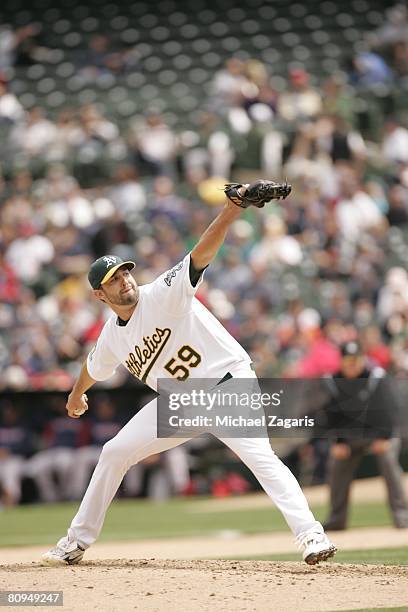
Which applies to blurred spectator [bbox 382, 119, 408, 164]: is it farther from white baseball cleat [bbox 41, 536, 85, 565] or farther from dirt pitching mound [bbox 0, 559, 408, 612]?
white baseball cleat [bbox 41, 536, 85, 565]

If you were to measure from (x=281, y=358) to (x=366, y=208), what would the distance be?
2.65 metres

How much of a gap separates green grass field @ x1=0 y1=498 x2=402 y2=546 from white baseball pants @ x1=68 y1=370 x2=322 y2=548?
3446mm

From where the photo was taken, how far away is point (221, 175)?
16531mm

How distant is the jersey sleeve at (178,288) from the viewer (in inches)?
252

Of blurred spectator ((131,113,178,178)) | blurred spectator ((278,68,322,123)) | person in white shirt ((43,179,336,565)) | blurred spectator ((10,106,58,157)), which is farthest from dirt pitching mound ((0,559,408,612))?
blurred spectator ((10,106,58,157))

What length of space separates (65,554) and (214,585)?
1.23 metres

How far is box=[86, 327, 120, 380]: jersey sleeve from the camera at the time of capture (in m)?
7.04

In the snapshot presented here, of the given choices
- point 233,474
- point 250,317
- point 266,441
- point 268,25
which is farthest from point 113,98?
point 266,441

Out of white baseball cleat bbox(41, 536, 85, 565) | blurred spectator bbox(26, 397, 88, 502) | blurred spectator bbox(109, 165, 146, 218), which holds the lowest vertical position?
blurred spectator bbox(26, 397, 88, 502)

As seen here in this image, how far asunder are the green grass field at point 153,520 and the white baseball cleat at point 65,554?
10.6 ft

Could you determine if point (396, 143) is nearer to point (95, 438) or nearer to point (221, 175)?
point (221, 175)

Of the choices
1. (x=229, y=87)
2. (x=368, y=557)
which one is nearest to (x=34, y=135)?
(x=229, y=87)

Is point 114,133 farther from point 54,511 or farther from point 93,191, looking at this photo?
point 54,511

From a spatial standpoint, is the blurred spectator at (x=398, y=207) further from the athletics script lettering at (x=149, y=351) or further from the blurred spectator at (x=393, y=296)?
the athletics script lettering at (x=149, y=351)
